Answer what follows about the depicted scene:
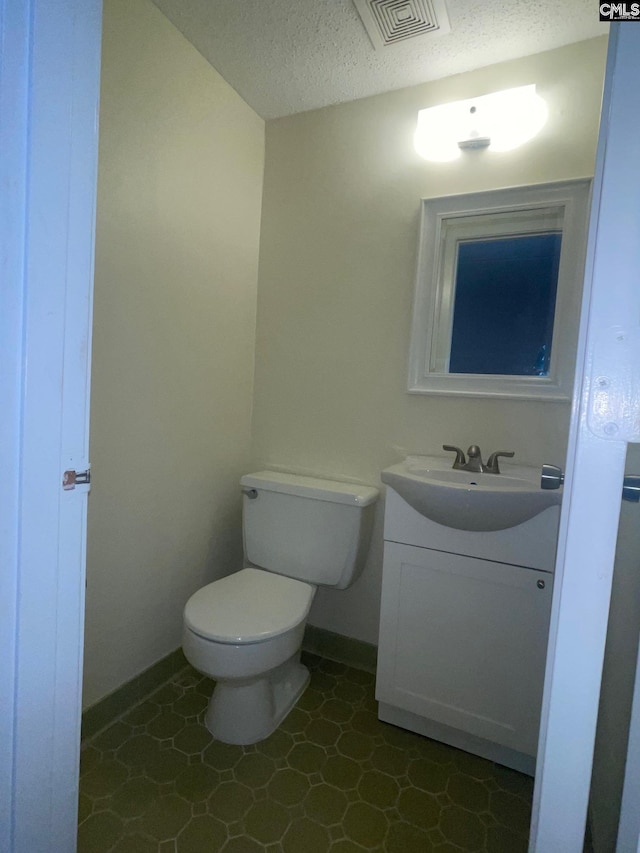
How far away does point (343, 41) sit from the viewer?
1.38 m

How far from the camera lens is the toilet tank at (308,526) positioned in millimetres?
1564

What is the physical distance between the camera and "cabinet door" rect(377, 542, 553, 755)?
1217 mm

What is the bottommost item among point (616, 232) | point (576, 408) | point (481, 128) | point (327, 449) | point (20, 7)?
point (327, 449)

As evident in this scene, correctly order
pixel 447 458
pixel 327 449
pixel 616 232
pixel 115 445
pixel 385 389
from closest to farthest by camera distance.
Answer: pixel 616 232 < pixel 115 445 < pixel 447 458 < pixel 385 389 < pixel 327 449

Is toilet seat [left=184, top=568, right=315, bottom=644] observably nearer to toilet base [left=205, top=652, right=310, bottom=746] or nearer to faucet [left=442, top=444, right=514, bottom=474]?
toilet base [left=205, top=652, right=310, bottom=746]

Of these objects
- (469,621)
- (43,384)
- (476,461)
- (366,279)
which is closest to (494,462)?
(476,461)

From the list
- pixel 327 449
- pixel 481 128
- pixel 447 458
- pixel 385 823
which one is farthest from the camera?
pixel 327 449

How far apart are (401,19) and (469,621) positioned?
1828 millimetres

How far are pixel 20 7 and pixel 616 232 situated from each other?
686 millimetres

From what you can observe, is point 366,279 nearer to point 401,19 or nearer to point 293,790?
point 401,19

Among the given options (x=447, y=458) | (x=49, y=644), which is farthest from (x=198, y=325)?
(x=49, y=644)

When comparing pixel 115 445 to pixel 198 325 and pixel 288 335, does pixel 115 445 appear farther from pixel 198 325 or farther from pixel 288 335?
pixel 288 335

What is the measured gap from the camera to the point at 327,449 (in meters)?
1.78

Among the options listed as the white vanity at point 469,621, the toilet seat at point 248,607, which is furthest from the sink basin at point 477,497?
the toilet seat at point 248,607
